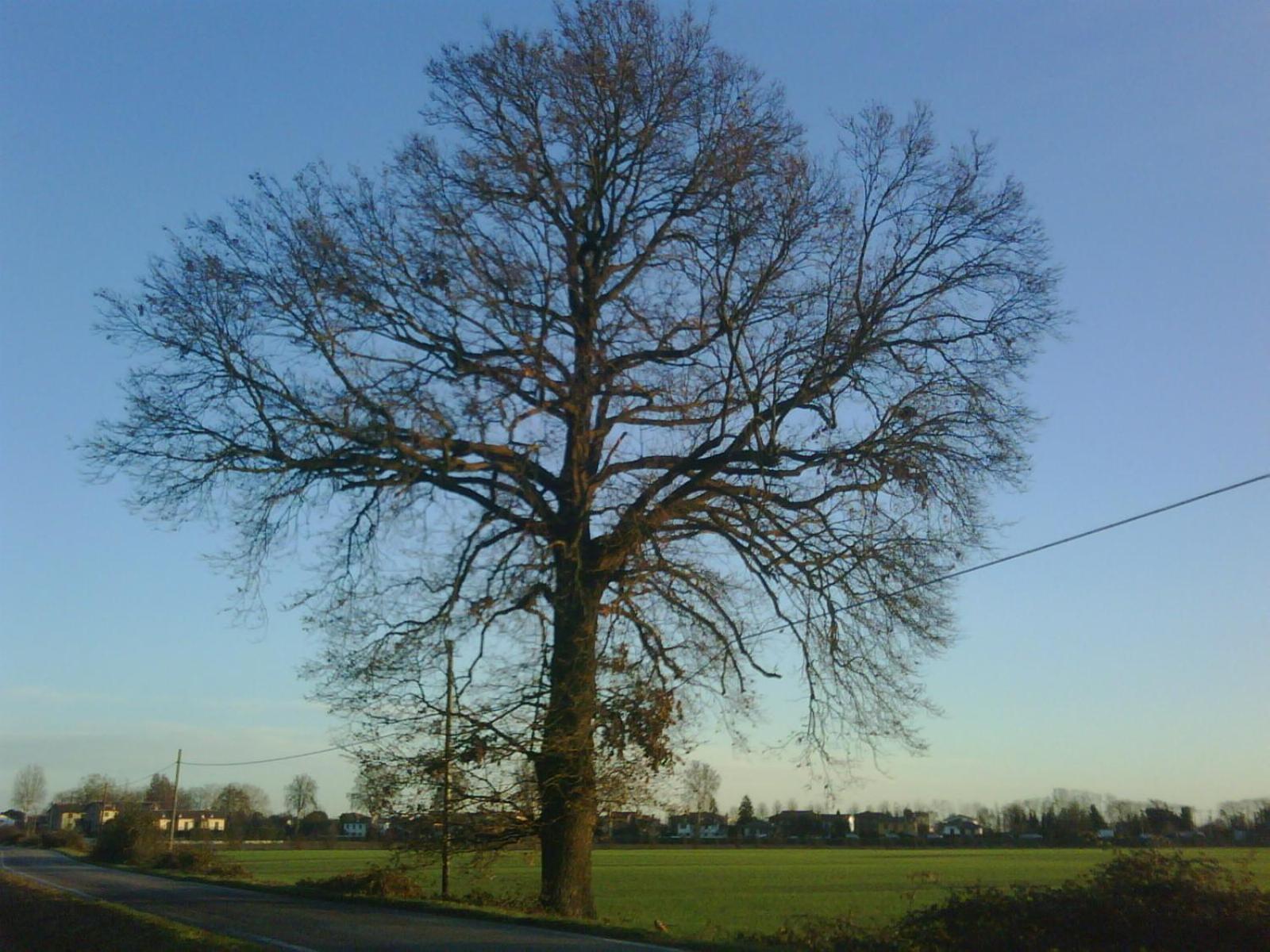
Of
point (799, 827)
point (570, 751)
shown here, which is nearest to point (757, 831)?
point (799, 827)

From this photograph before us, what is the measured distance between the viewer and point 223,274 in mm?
16594

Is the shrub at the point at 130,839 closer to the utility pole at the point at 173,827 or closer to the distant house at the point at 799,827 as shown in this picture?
the utility pole at the point at 173,827

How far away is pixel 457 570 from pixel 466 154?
21.7 ft

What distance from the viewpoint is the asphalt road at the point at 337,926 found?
500 inches

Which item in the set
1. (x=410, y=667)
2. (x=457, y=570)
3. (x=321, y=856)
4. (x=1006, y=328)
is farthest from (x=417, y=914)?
(x=321, y=856)

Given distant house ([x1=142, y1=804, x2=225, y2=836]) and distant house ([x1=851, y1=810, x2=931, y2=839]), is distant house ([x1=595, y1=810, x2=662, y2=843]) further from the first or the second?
distant house ([x1=142, y1=804, x2=225, y2=836])

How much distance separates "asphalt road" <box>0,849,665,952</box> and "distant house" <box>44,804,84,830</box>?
147m

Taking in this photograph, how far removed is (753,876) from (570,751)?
43.3 metres

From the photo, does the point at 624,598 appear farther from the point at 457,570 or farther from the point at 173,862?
the point at 173,862

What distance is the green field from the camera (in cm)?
2019

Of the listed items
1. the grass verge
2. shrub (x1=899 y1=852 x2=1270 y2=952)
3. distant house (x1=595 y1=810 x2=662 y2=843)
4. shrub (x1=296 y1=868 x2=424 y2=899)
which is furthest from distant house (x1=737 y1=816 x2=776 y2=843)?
shrub (x1=899 y1=852 x2=1270 y2=952)

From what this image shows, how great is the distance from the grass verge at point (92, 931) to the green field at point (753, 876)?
4833 millimetres

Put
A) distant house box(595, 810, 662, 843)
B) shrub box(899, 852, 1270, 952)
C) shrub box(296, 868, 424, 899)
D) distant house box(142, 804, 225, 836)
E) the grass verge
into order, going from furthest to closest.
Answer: distant house box(142, 804, 225, 836)
shrub box(296, 868, 424, 899)
distant house box(595, 810, 662, 843)
the grass verge
shrub box(899, 852, 1270, 952)

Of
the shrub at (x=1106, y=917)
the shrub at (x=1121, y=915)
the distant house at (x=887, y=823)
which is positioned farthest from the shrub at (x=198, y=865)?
the distant house at (x=887, y=823)
